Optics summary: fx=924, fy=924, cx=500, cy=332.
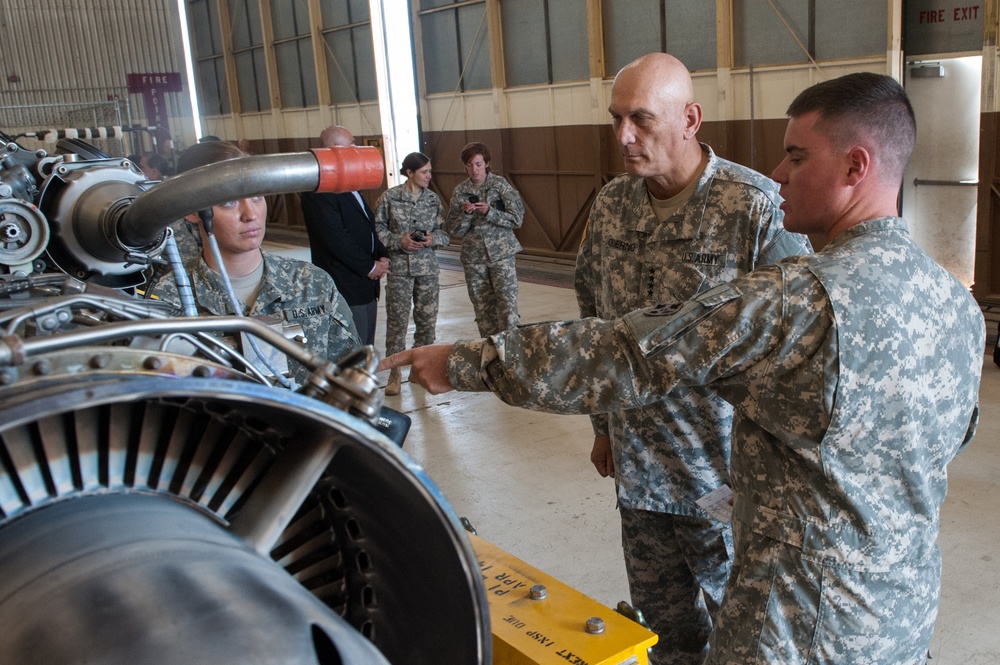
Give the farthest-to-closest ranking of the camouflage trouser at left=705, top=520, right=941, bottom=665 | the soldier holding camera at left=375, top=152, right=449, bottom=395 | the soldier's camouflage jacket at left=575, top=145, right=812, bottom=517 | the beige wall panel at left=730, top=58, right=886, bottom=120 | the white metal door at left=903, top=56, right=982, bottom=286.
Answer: the beige wall panel at left=730, top=58, right=886, bottom=120 < the white metal door at left=903, top=56, right=982, bottom=286 < the soldier holding camera at left=375, top=152, right=449, bottom=395 < the soldier's camouflage jacket at left=575, top=145, right=812, bottom=517 < the camouflage trouser at left=705, top=520, right=941, bottom=665

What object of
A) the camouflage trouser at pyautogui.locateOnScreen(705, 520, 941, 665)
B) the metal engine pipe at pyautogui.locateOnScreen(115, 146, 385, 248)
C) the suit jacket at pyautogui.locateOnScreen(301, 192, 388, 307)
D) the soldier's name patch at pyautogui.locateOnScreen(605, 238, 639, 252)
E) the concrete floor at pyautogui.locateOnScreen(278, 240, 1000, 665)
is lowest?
the concrete floor at pyautogui.locateOnScreen(278, 240, 1000, 665)

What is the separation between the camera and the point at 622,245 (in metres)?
2.37

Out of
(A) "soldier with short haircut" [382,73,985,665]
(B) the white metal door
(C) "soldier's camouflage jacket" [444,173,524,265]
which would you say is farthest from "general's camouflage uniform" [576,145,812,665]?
(B) the white metal door

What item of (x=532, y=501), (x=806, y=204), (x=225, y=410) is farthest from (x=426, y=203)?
(x=225, y=410)

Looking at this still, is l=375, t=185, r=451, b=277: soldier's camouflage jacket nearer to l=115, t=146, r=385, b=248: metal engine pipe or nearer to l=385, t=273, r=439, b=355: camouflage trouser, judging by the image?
l=385, t=273, r=439, b=355: camouflage trouser

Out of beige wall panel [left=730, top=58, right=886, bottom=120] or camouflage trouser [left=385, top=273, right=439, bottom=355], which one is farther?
beige wall panel [left=730, top=58, right=886, bottom=120]

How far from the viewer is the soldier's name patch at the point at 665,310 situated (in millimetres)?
1461

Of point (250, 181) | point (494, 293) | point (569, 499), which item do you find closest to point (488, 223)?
point (494, 293)

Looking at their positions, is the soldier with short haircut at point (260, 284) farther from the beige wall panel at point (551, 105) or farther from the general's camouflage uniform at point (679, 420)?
the beige wall panel at point (551, 105)

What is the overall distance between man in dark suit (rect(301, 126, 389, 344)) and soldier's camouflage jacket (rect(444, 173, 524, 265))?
1.36 meters

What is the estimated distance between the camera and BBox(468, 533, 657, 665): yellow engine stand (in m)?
1.39

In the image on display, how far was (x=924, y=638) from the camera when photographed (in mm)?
1592

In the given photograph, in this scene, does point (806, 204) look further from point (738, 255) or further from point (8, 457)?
point (8, 457)

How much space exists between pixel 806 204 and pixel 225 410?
1199 millimetres
